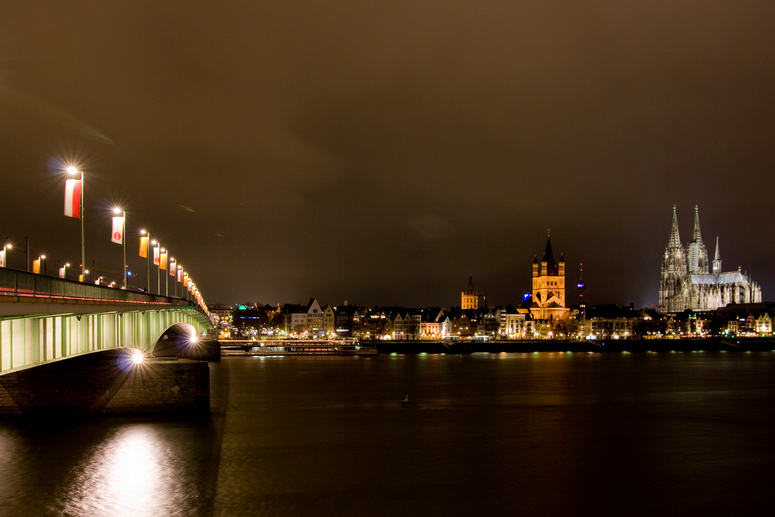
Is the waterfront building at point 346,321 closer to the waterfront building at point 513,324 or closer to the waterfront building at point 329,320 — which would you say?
the waterfront building at point 329,320

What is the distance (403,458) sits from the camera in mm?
32406

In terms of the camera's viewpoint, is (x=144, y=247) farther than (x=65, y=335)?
Yes

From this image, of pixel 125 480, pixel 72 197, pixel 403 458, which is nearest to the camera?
pixel 72 197

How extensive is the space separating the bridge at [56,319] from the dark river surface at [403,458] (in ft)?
16.2

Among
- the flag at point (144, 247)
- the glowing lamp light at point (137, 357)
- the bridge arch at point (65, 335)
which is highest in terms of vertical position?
the flag at point (144, 247)

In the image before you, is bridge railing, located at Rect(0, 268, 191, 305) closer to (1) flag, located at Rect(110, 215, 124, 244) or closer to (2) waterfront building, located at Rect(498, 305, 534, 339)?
(1) flag, located at Rect(110, 215, 124, 244)

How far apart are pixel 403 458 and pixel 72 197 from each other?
669 inches

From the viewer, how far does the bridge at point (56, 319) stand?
20.0 metres

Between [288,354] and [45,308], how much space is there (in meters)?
95.9

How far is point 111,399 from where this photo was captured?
3800cm

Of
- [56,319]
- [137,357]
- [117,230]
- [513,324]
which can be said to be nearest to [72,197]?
[56,319]

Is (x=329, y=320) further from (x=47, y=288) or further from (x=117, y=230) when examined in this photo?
(x=47, y=288)

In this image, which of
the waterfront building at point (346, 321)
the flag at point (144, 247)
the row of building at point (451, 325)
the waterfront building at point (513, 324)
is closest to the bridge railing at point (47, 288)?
the flag at point (144, 247)

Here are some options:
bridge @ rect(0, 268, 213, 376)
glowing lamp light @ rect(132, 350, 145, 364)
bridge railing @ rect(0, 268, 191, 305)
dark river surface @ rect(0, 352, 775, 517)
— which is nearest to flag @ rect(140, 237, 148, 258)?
glowing lamp light @ rect(132, 350, 145, 364)
